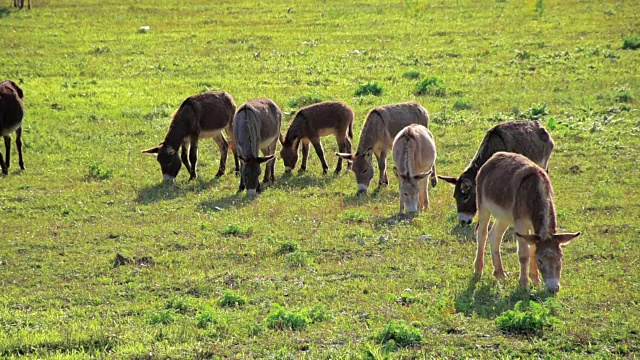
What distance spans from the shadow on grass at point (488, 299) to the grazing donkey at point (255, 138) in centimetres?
746

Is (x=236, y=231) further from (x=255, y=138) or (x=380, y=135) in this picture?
(x=380, y=135)

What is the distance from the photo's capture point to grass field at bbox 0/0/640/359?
10.1 meters

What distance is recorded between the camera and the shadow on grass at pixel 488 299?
1062 cm

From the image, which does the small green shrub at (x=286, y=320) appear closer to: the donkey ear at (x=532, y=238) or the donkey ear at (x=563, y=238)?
the donkey ear at (x=532, y=238)

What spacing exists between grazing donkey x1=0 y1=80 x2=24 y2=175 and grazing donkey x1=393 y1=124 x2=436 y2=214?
9.35 meters

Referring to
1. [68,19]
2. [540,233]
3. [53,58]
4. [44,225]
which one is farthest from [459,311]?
[68,19]

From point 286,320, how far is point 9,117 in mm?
12673

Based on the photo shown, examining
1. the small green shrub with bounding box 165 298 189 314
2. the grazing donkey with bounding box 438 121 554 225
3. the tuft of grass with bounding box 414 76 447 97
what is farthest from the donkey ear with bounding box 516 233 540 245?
the tuft of grass with bounding box 414 76 447 97

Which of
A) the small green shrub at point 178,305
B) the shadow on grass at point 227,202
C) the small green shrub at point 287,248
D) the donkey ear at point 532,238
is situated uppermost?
the donkey ear at point 532,238

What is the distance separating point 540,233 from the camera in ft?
35.4

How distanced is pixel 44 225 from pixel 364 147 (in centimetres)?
639

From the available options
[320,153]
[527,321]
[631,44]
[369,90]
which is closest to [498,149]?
[527,321]

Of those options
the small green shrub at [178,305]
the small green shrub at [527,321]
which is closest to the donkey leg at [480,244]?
the small green shrub at [527,321]

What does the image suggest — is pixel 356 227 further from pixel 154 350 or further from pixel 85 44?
pixel 85 44
